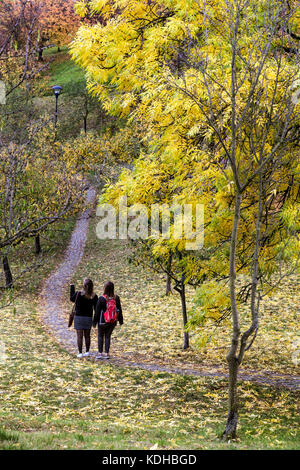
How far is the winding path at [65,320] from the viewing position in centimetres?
970

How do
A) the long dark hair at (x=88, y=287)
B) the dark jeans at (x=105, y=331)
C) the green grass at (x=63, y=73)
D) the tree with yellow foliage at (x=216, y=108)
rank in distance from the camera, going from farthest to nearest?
the green grass at (x=63, y=73)
the dark jeans at (x=105, y=331)
the long dark hair at (x=88, y=287)
the tree with yellow foliage at (x=216, y=108)

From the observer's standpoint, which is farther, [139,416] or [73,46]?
[73,46]

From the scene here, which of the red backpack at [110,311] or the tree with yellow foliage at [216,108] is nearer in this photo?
the tree with yellow foliage at [216,108]

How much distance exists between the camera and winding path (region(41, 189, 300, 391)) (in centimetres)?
970

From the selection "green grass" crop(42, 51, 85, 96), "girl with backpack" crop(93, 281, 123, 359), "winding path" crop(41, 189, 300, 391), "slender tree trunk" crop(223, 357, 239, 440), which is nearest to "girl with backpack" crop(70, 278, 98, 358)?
"girl with backpack" crop(93, 281, 123, 359)

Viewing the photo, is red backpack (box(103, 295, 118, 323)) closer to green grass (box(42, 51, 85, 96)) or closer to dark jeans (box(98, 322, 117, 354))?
dark jeans (box(98, 322, 117, 354))

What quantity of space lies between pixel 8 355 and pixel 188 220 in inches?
216

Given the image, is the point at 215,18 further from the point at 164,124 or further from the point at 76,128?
the point at 76,128

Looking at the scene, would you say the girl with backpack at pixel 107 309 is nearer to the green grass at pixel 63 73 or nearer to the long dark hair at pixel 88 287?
the long dark hair at pixel 88 287

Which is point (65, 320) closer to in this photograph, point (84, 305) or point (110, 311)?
point (84, 305)

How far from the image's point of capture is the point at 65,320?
16234 millimetres

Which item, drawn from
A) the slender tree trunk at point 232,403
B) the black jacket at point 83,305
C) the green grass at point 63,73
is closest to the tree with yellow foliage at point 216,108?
the slender tree trunk at point 232,403
